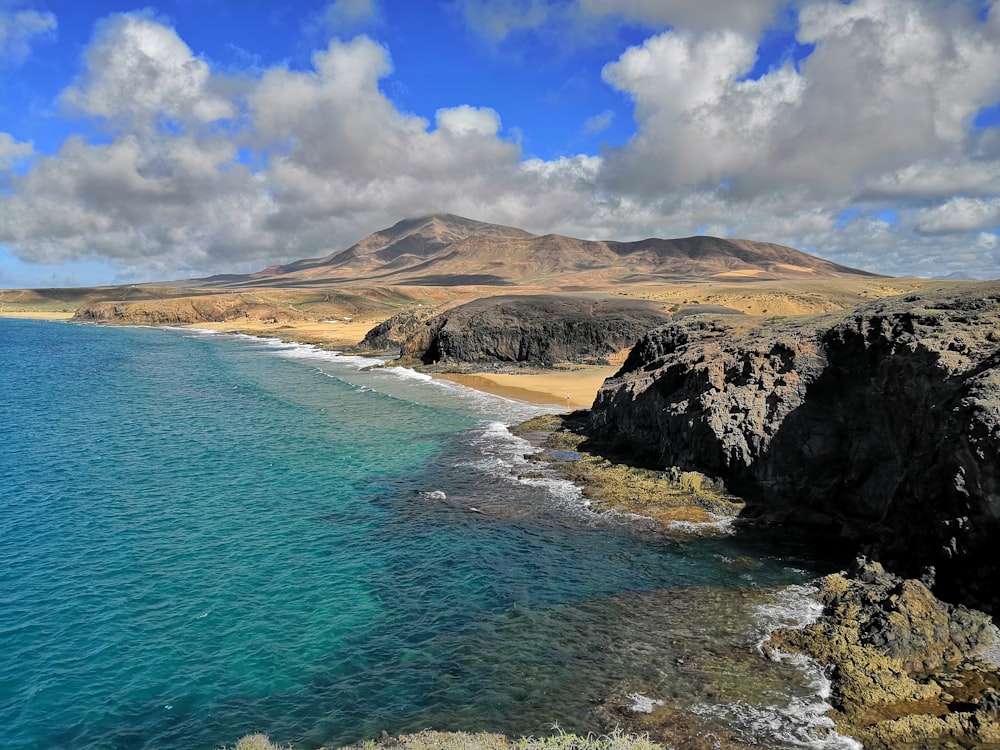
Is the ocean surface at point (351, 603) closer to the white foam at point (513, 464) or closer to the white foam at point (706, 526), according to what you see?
the white foam at point (513, 464)

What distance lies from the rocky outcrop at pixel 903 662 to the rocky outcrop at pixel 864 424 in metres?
1.07

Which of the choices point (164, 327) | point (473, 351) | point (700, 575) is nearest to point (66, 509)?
point (700, 575)

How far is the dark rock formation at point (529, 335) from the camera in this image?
223ft

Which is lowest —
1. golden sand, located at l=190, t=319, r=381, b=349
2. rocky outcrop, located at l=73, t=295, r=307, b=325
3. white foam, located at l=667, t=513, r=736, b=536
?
white foam, located at l=667, t=513, r=736, b=536

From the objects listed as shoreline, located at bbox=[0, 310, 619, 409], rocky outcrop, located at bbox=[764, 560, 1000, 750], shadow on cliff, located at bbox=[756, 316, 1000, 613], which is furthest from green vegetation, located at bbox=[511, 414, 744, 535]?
shoreline, located at bbox=[0, 310, 619, 409]

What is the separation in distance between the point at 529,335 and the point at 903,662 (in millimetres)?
57853

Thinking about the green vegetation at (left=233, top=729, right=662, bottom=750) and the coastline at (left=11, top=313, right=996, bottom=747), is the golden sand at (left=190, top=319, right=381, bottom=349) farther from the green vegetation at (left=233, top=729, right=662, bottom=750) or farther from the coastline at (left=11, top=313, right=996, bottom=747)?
Result: the green vegetation at (left=233, top=729, right=662, bottom=750)

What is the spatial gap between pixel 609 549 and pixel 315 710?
10542 millimetres

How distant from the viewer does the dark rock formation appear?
68.1 metres

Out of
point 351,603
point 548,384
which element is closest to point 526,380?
point 548,384

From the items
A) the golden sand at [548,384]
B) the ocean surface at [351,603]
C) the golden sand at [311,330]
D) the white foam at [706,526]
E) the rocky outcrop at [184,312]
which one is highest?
the rocky outcrop at [184,312]

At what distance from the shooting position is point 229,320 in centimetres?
16625

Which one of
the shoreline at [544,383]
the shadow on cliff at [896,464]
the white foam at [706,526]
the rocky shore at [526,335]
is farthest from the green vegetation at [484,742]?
the rocky shore at [526,335]

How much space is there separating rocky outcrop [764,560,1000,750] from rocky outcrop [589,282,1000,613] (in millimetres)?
1071
